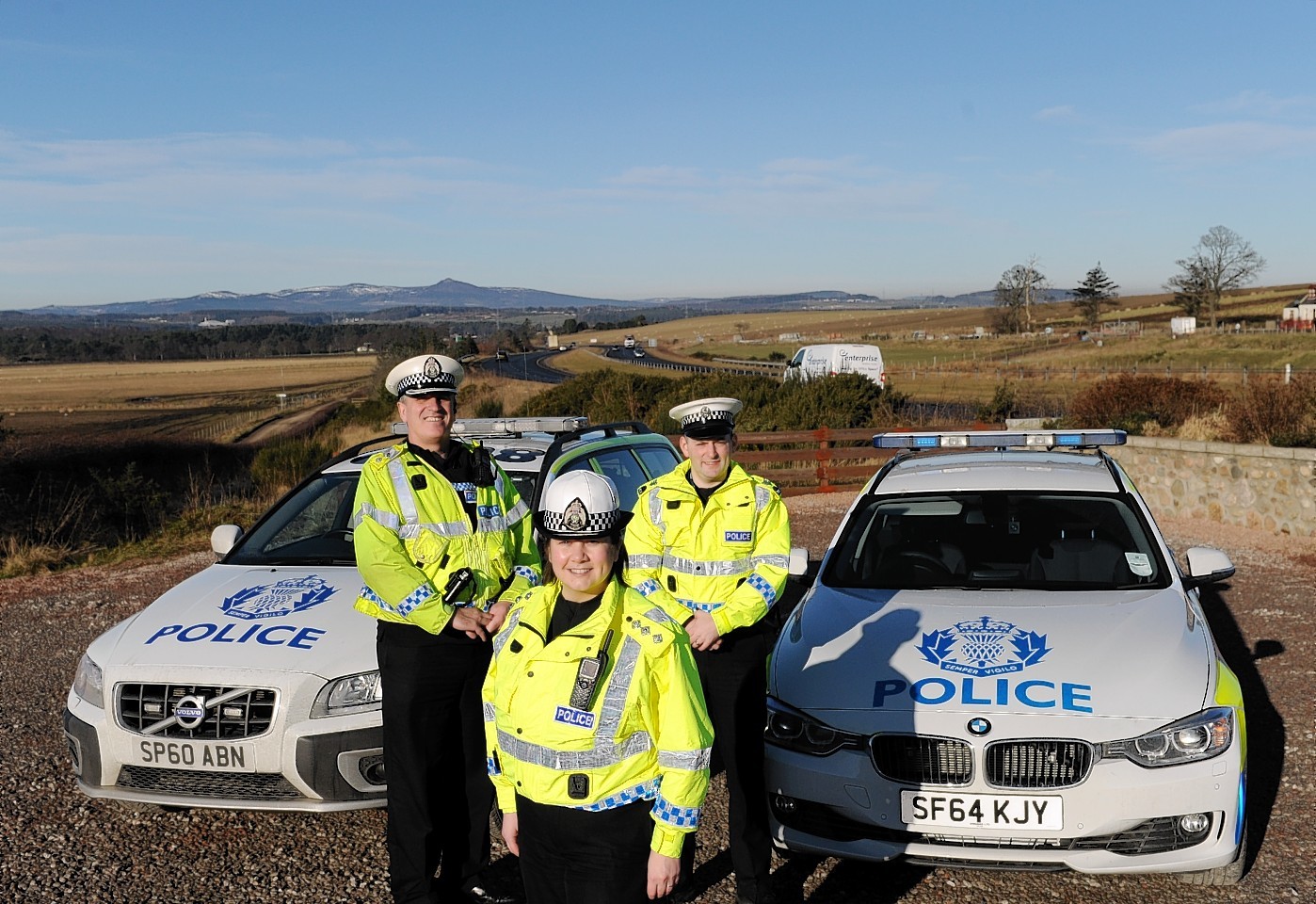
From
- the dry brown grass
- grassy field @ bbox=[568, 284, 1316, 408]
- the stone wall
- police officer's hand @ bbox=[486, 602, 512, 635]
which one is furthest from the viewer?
the dry brown grass

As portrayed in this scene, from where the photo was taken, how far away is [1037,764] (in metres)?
3.90

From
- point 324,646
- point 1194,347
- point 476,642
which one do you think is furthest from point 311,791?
point 1194,347

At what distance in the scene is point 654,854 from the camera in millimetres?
2576

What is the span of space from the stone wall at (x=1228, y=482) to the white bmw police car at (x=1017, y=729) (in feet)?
26.2

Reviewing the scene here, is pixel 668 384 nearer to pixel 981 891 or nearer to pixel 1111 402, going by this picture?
pixel 1111 402

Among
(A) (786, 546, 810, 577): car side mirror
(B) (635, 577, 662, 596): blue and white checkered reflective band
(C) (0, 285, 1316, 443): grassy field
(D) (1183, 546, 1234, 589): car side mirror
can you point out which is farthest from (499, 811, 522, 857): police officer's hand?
(C) (0, 285, 1316, 443): grassy field

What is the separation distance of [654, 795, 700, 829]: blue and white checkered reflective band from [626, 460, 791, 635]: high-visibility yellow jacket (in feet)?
4.42

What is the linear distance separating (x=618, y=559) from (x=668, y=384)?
1080 inches

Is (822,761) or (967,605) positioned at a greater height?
(967,605)

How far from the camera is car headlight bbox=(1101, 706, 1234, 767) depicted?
3.88 m

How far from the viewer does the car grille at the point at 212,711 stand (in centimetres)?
464

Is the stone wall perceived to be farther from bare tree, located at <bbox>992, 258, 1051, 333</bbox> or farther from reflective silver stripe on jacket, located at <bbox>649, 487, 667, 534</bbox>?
bare tree, located at <bbox>992, 258, 1051, 333</bbox>

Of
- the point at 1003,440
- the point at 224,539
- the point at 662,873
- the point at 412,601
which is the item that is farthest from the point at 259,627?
the point at 1003,440

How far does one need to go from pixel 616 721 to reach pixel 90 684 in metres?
3.37
